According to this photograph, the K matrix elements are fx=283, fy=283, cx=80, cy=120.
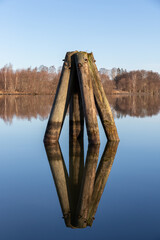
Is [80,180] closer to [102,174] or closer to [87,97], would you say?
[102,174]

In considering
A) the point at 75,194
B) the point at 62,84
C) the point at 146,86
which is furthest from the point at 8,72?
the point at 75,194

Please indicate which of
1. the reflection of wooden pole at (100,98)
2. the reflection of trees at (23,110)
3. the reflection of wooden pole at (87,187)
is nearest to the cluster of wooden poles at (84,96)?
the reflection of wooden pole at (100,98)

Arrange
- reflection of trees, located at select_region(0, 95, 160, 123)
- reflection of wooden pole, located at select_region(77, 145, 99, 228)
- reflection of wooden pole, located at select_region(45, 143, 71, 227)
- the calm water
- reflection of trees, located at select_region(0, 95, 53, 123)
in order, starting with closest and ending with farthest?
the calm water
reflection of wooden pole, located at select_region(77, 145, 99, 228)
reflection of wooden pole, located at select_region(45, 143, 71, 227)
reflection of trees, located at select_region(0, 95, 53, 123)
reflection of trees, located at select_region(0, 95, 160, 123)

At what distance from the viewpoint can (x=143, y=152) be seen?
9.34 meters

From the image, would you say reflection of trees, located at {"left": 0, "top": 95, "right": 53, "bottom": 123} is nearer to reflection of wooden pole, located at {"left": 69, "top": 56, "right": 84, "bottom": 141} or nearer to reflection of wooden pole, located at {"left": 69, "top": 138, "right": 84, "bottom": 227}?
reflection of wooden pole, located at {"left": 69, "top": 56, "right": 84, "bottom": 141}

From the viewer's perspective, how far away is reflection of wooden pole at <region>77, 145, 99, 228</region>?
14.3ft

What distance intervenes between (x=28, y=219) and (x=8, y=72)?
3316 inches

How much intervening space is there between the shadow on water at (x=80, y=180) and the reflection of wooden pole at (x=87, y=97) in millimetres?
532

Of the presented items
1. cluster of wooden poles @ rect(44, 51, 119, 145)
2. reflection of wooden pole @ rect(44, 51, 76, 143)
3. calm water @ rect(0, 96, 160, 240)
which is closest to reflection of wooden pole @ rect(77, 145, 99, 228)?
calm water @ rect(0, 96, 160, 240)

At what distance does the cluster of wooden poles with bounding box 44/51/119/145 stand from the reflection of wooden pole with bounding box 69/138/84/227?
685mm

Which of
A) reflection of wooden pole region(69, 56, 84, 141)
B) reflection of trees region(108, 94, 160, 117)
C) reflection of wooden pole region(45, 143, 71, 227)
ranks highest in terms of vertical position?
reflection of wooden pole region(69, 56, 84, 141)

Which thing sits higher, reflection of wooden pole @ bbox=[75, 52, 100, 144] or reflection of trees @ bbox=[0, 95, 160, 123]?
reflection of wooden pole @ bbox=[75, 52, 100, 144]

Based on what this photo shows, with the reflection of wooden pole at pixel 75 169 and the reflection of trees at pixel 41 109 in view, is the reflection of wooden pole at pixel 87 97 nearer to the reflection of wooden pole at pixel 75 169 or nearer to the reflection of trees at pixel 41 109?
the reflection of wooden pole at pixel 75 169

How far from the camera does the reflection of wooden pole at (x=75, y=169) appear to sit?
483 centimetres
